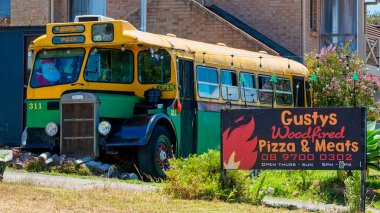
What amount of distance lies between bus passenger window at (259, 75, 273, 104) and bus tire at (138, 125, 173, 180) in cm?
481

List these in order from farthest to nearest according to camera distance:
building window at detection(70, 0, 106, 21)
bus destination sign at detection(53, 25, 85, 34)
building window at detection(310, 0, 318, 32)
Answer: building window at detection(70, 0, 106, 21)
building window at detection(310, 0, 318, 32)
bus destination sign at detection(53, 25, 85, 34)

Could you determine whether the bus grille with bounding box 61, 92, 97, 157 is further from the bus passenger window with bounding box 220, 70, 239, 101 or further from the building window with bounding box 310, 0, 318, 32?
the building window with bounding box 310, 0, 318, 32

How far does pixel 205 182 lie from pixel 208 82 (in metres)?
6.52

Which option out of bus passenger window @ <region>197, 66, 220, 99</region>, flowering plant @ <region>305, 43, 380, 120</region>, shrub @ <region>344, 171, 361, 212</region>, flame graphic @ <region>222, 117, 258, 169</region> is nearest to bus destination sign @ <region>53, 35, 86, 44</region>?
bus passenger window @ <region>197, 66, 220, 99</region>

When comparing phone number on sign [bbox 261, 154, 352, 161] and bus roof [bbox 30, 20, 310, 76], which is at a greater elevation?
bus roof [bbox 30, 20, 310, 76]

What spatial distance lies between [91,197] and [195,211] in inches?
72.4

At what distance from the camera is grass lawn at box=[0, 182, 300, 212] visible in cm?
1176

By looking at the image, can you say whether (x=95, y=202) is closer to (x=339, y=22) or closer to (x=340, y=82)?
(x=340, y=82)

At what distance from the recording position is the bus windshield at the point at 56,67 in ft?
59.9

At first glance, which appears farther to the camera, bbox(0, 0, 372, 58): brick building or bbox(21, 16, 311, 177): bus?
bbox(0, 0, 372, 58): brick building

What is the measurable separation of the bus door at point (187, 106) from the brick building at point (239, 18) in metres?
10.7

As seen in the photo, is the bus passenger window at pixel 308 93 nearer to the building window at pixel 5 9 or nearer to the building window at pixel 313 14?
the building window at pixel 313 14

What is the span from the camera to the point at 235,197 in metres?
13.7

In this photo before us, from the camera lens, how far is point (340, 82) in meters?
28.9
